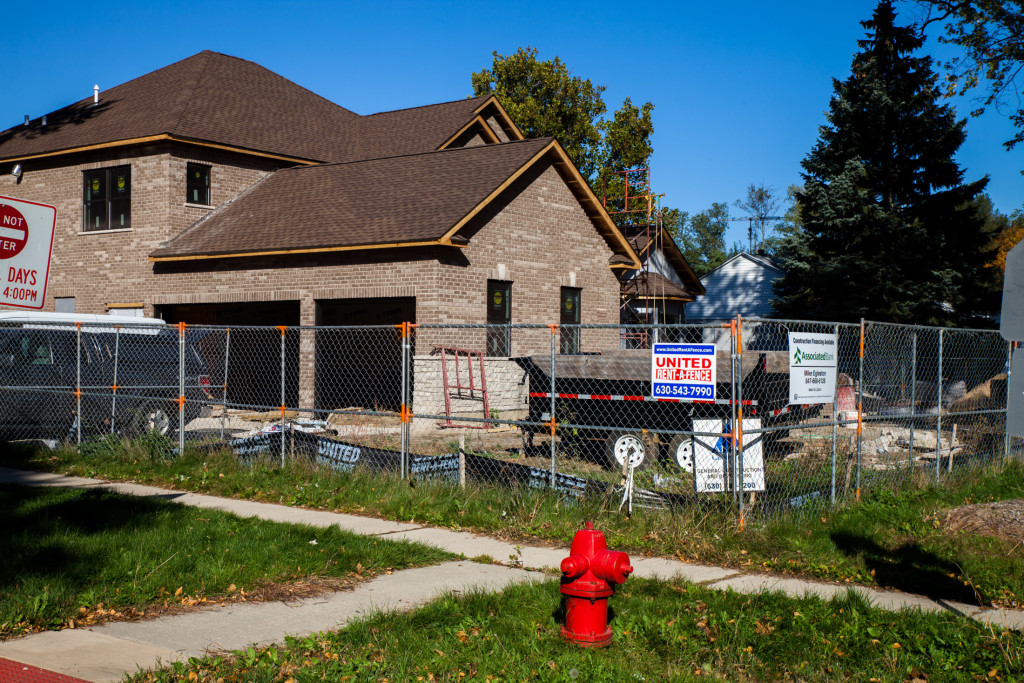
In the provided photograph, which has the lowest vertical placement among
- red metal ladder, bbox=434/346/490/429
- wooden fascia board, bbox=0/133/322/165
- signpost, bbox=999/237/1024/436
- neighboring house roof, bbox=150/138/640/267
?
red metal ladder, bbox=434/346/490/429

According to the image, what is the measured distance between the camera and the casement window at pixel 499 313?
20734mm

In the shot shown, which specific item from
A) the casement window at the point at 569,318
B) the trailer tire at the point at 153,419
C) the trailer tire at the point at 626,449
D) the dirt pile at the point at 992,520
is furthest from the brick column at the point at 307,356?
the dirt pile at the point at 992,520

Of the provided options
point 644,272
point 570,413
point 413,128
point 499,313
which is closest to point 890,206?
point 644,272

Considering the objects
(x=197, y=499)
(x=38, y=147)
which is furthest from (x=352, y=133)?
(x=197, y=499)

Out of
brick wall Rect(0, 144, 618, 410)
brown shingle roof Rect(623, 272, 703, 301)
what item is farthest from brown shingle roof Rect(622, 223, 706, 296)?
brick wall Rect(0, 144, 618, 410)

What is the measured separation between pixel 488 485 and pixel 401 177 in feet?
46.0

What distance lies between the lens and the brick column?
20.8 metres

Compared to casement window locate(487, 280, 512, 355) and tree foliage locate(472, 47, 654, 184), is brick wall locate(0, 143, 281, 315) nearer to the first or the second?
casement window locate(487, 280, 512, 355)

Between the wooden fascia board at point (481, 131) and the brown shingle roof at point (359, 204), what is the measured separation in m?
2.88

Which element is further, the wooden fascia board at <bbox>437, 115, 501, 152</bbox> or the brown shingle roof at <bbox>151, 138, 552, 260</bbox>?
the wooden fascia board at <bbox>437, 115, 501, 152</bbox>

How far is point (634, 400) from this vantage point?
12258 millimetres

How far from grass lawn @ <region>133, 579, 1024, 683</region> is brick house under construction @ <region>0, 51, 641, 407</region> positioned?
42.9 ft

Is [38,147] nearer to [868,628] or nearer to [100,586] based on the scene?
[100,586]

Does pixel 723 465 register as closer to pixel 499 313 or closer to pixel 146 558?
pixel 146 558
